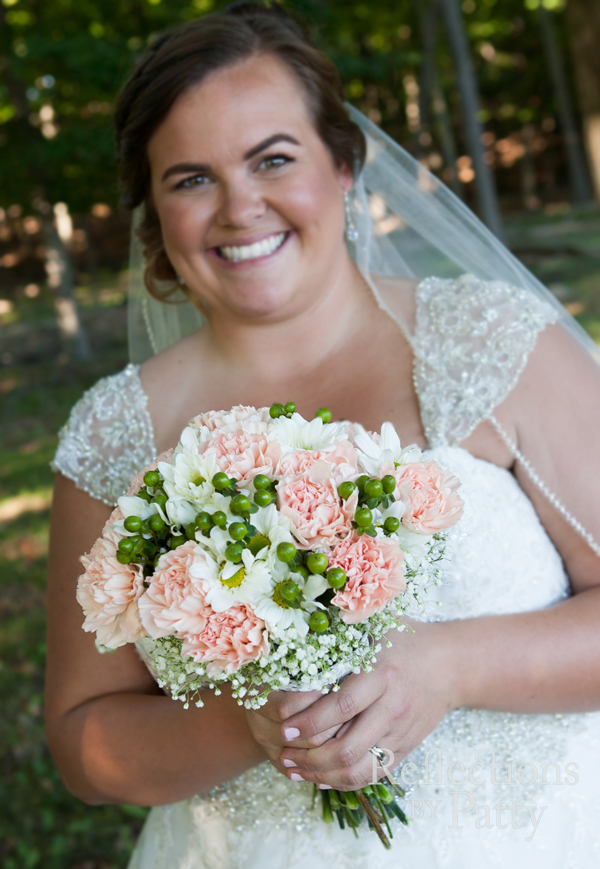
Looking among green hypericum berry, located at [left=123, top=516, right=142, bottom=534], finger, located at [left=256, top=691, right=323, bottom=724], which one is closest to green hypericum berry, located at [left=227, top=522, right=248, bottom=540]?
green hypericum berry, located at [left=123, top=516, right=142, bottom=534]

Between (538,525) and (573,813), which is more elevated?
(538,525)

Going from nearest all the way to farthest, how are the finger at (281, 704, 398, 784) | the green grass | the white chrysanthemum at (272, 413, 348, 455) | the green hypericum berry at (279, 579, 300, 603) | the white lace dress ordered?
1. the green hypericum berry at (279, 579, 300, 603)
2. the white chrysanthemum at (272, 413, 348, 455)
3. the finger at (281, 704, 398, 784)
4. the white lace dress
5. the green grass

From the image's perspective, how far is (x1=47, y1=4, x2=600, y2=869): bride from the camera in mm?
2045

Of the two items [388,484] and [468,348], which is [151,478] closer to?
[388,484]

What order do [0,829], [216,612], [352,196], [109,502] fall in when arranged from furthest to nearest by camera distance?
[0,829] < [352,196] < [109,502] < [216,612]

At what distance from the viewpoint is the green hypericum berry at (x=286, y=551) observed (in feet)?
4.28

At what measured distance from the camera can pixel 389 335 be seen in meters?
2.50

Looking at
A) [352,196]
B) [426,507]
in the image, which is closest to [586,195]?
[352,196]

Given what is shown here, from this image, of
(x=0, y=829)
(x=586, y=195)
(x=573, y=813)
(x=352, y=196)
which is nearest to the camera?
(x=573, y=813)

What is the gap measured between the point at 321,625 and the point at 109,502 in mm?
1241

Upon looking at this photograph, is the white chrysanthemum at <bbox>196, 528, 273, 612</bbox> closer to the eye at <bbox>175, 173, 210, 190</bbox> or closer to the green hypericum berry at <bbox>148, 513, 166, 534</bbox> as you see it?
the green hypericum berry at <bbox>148, 513, 166, 534</bbox>

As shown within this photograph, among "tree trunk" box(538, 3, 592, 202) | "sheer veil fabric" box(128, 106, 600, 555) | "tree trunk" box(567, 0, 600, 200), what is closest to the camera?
"sheer veil fabric" box(128, 106, 600, 555)

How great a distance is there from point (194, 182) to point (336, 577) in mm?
1535

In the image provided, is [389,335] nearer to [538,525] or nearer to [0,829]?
[538,525]
